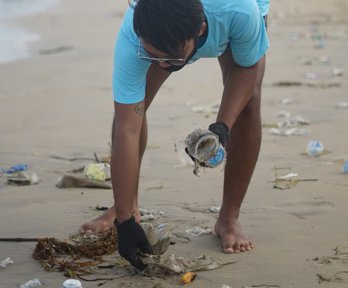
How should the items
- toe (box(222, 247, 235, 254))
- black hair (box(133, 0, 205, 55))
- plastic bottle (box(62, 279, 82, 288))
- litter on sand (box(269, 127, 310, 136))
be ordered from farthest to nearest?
1. litter on sand (box(269, 127, 310, 136))
2. toe (box(222, 247, 235, 254))
3. plastic bottle (box(62, 279, 82, 288))
4. black hair (box(133, 0, 205, 55))

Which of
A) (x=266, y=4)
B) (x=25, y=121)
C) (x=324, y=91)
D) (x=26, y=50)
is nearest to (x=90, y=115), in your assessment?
(x=25, y=121)

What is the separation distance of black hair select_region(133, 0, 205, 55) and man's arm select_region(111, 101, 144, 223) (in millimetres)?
377

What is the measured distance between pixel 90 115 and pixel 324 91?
247 cm

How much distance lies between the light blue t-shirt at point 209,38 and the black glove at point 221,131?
0.31 m

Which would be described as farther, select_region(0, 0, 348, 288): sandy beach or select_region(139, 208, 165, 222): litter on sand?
select_region(139, 208, 165, 222): litter on sand

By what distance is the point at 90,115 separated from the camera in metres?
7.39

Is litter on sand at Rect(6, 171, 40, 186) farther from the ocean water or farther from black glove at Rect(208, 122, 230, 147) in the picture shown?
the ocean water

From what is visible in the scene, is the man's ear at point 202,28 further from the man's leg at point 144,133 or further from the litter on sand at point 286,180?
the litter on sand at point 286,180

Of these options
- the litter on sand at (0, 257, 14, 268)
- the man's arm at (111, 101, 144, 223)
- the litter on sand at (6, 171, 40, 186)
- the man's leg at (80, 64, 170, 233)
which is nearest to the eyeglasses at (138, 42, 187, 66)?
the man's arm at (111, 101, 144, 223)

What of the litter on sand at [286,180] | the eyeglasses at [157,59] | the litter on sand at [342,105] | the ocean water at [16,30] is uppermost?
the eyeglasses at [157,59]

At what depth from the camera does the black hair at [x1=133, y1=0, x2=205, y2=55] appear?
2.93 meters

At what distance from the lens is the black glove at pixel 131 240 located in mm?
3195

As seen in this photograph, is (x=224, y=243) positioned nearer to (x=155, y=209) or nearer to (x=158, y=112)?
(x=155, y=209)

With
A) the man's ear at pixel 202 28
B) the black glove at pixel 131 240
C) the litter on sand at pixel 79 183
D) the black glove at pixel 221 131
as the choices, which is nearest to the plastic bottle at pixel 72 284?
the black glove at pixel 131 240
